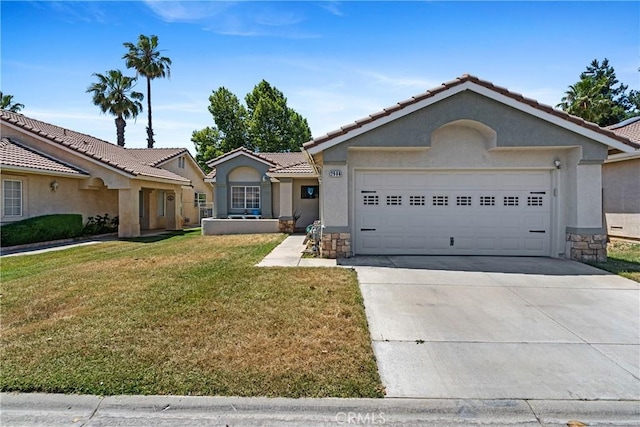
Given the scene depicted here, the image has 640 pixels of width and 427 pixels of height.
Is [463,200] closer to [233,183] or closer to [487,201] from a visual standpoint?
[487,201]

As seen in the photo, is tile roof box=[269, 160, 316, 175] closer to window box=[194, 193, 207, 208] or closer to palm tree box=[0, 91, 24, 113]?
window box=[194, 193, 207, 208]

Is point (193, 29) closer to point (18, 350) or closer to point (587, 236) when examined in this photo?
point (18, 350)

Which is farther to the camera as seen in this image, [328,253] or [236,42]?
[236,42]

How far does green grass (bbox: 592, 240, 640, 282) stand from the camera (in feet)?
28.7

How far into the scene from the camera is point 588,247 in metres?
10.0

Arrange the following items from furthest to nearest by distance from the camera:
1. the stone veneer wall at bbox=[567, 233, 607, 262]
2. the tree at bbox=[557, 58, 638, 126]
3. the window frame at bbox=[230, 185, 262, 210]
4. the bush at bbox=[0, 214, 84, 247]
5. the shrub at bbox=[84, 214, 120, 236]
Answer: the tree at bbox=[557, 58, 638, 126] → the window frame at bbox=[230, 185, 262, 210] → the shrub at bbox=[84, 214, 120, 236] → the bush at bbox=[0, 214, 84, 247] → the stone veneer wall at bbox=[567, 233, 607, 262]

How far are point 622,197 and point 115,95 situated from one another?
3808cm

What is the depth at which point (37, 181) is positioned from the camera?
15695mm

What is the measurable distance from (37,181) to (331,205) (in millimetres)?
13625

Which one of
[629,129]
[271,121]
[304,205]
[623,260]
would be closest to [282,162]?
[304,205]

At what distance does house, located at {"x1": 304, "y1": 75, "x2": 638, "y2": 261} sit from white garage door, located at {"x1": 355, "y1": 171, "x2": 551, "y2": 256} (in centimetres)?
3

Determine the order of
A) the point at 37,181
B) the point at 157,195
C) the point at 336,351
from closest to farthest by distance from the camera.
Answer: the point at 336,351 < the point at 37,181 < the point at 157,195

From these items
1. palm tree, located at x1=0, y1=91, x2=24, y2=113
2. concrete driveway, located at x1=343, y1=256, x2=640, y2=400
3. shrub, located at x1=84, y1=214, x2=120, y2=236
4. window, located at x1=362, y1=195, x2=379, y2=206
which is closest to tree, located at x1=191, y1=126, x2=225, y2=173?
palm tree, located at x1=0, y1=91, x2=24, y2=113

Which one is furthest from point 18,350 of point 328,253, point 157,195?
point 157,195
